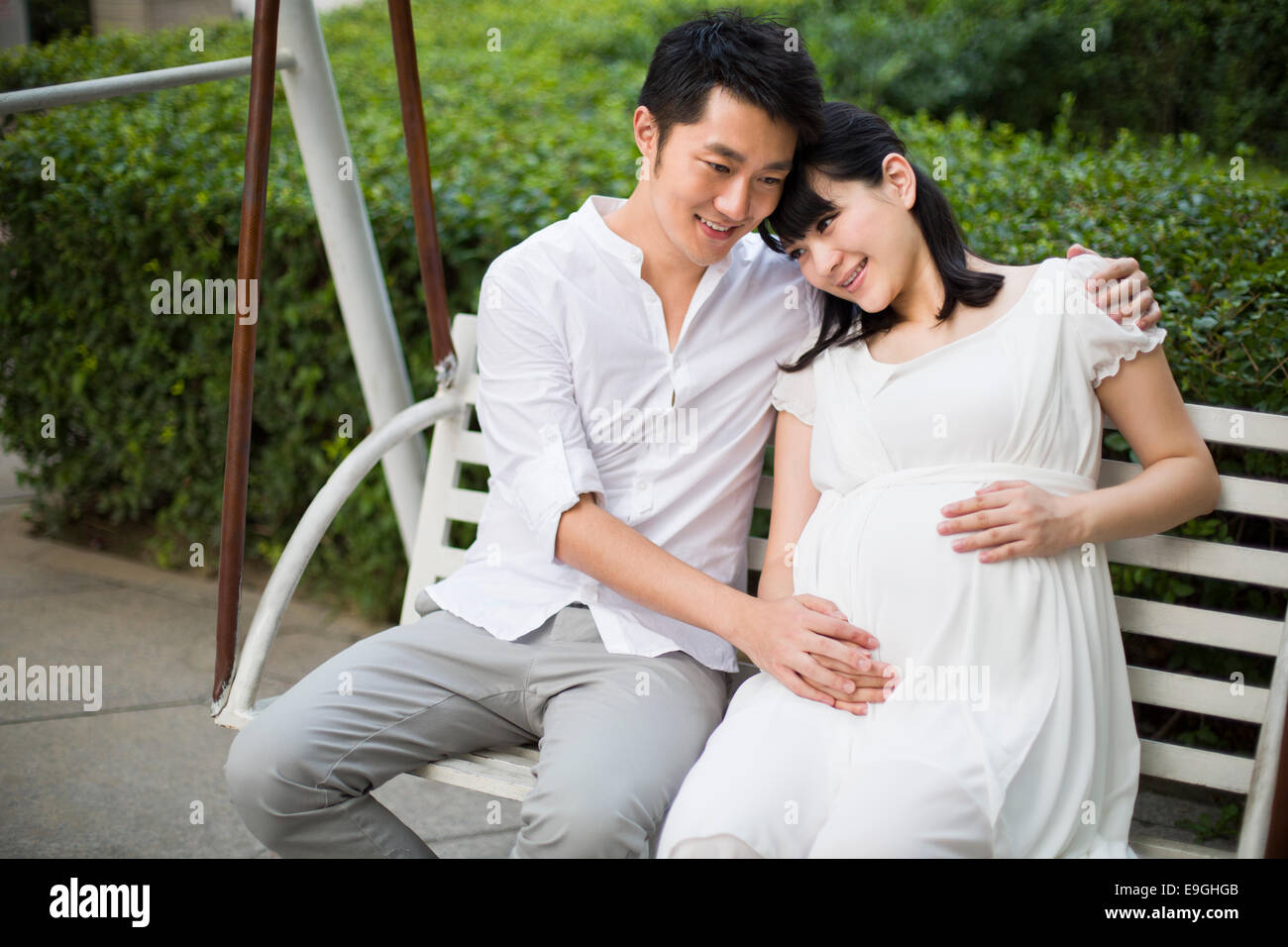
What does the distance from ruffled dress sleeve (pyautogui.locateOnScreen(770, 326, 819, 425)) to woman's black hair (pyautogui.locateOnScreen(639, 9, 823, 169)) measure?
47 centimetres

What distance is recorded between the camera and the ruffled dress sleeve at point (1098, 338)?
6.97ft

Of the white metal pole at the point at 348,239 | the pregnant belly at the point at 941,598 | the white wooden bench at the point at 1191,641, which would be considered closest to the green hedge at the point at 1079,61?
the white metal pole at the point at 348,239

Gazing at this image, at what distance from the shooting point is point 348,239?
3.17 metres

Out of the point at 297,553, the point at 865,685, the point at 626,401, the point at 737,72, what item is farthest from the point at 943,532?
the point at 297,553

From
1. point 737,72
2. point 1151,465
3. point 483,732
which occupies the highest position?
point 737,72

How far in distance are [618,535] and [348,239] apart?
1.39 m

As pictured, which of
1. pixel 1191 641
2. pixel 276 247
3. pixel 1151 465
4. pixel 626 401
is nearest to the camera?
pixel 1151 465

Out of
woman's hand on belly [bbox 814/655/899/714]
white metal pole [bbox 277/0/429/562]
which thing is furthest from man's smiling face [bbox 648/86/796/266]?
white metal pole [bbox 277/0/429/562]

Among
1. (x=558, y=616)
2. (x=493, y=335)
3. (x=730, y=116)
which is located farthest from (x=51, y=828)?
(x=730, y=116)

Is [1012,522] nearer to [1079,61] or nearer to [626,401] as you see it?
[626,401]

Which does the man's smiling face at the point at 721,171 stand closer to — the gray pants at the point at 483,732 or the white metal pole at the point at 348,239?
the gray pants at the point at 483,732

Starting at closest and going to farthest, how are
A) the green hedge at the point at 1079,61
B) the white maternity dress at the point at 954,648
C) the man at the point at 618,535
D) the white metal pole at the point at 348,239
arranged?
the white maternity dress at the point at 954,648 → the man at the point at 618,535 → the white metal pole at the point at 348,239 → the green hedge at the point at 1079,61
